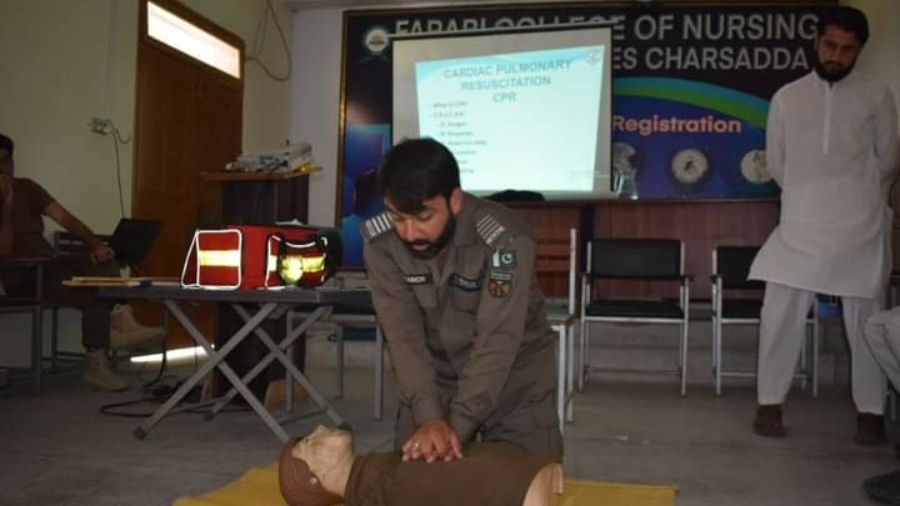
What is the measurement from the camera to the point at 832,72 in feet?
10.5

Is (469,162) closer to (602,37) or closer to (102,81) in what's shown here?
(602,37)

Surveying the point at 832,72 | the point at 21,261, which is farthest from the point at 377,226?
the point at 21,261

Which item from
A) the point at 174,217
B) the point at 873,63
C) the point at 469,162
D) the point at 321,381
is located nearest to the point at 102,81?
the point at 174,217

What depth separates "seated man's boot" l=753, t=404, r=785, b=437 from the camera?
126 inches

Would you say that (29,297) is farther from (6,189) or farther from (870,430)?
(870,430)

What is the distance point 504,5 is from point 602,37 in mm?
1053

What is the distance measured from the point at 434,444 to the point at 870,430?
2247mm

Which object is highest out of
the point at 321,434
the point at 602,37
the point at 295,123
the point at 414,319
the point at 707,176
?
the point at 602,37

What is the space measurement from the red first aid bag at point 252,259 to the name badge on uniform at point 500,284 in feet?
4.10

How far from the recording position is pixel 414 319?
179 cm

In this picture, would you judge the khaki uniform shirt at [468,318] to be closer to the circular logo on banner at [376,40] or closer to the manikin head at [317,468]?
the manikin head at [317,468]

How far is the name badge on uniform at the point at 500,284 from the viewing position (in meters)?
1.67

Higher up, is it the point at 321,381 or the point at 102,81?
the point at 102,81

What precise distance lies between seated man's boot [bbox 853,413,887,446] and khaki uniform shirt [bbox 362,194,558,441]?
173cm
